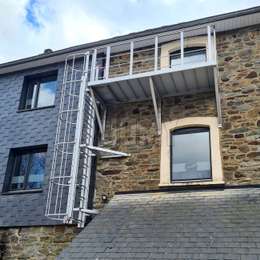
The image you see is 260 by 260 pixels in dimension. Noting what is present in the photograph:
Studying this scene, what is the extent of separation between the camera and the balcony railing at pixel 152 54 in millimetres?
9047

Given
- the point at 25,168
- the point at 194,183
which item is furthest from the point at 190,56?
the point at 25,168

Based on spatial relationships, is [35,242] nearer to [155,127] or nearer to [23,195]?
[23,195]

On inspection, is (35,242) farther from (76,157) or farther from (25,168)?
(76,157)

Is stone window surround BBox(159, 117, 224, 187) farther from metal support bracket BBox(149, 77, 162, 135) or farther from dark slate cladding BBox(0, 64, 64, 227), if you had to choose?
dark slate cladding BBox(0, 64, 64, 227)

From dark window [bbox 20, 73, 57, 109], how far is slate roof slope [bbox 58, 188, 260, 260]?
4.41 m

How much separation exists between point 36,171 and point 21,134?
1.23 m

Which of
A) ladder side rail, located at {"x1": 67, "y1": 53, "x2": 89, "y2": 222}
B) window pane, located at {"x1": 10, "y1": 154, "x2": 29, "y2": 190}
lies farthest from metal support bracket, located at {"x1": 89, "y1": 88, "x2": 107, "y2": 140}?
window pane, located at {"x1": 10, "y1": 154, "x2": 29, "y2": 190}

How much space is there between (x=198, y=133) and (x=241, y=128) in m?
1.02

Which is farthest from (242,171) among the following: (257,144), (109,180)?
(109,180)

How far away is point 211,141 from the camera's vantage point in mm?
8102

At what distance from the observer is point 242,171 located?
762 cm

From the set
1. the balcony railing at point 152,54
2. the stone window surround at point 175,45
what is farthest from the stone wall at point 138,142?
the stone window surround at point 175,45

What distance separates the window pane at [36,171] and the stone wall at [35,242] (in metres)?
1.22

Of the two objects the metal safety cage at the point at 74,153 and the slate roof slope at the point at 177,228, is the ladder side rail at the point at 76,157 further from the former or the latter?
the slate roof slope at the point at 177,228
